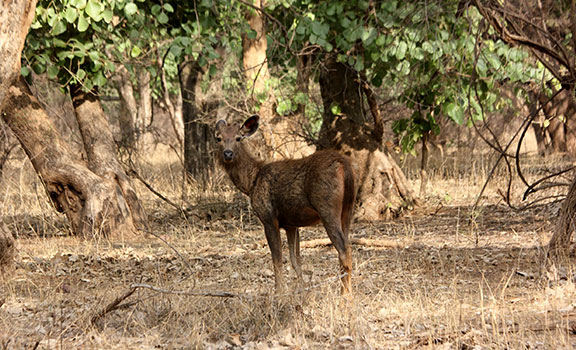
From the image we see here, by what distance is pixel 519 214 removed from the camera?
11492mm

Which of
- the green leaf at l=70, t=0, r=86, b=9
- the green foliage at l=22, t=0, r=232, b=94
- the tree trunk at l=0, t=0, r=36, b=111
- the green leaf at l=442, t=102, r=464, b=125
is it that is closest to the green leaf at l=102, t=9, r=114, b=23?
the green foliage at l=22, t=0, r=232, b=94

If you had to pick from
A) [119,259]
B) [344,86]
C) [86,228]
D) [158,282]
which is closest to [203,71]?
[344,86]

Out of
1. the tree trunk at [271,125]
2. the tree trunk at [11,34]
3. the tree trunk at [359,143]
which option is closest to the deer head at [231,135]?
the tree trunk at [11,34]

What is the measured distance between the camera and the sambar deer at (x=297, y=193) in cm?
643

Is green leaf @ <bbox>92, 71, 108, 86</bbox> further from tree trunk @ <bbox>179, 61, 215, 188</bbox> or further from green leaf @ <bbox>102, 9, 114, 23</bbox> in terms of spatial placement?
tree trunk @ <bbox>179, 61, 215, 188</bbox>

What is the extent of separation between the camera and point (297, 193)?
22.0ft

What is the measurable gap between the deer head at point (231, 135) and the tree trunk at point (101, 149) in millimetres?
3601

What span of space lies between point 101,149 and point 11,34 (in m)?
4.93

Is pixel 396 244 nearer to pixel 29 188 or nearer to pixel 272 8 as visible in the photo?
pixel 272 8

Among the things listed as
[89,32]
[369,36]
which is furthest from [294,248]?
[89,32]

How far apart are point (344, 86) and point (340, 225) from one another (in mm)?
5969

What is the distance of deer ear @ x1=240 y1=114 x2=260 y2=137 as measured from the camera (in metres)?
7.70

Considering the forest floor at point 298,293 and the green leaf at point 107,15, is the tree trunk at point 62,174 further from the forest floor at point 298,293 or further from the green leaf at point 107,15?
the green leaf at point 107,15

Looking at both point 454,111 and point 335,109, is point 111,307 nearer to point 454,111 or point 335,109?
point 454,111
